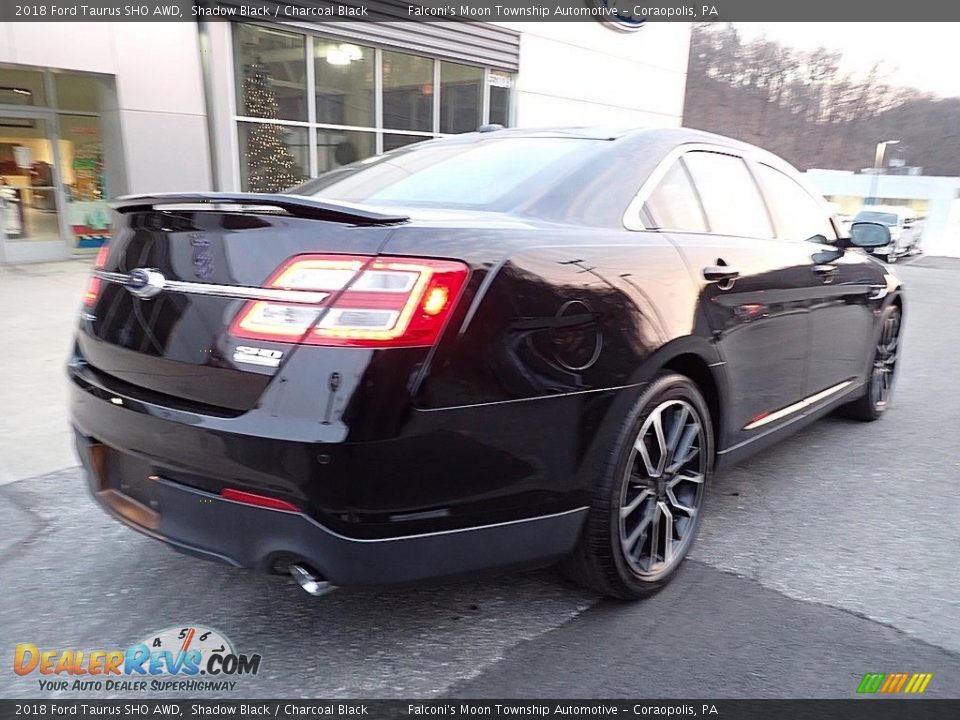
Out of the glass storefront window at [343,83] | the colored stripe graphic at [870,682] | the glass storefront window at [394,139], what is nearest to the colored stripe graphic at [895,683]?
the colored stripe graphic at [870,682]

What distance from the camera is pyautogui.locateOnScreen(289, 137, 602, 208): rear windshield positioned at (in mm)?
2635

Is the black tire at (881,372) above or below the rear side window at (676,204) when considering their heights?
below

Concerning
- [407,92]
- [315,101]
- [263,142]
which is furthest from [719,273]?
[407,92]

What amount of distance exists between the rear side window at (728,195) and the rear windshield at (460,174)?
1.92 ft

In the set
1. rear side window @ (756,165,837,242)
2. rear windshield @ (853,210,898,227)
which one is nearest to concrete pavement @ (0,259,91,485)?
rear side window @ (756,165,837,242)

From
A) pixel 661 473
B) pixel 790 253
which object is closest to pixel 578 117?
pixel 790 253

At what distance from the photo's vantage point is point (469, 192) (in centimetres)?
265

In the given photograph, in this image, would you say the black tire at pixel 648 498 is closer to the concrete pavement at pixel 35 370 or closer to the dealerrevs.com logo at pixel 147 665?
the dealerrevs.com logo at pixel 147 665

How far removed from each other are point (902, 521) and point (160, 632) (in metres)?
3.14

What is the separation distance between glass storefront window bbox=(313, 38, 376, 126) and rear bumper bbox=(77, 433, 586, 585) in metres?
11.5

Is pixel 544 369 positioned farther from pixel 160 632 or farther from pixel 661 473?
pixel 160 632

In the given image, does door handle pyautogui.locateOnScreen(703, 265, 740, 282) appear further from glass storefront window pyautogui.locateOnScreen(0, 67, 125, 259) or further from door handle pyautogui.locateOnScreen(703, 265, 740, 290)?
glass storefront window pyautogui.locateOnScreen(0, 67, 125, 259)

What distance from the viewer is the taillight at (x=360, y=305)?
1867 mm

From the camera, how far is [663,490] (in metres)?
2.71
